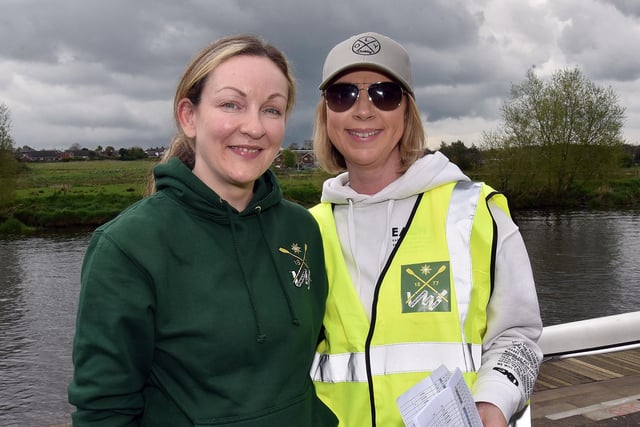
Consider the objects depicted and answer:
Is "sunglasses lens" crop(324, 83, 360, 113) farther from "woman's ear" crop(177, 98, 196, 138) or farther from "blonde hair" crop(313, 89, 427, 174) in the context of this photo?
"woman's ear" crop(177, 98, 196, 138)

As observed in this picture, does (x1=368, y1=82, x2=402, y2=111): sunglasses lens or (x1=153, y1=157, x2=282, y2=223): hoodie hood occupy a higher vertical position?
(x1=368, y1=82, x2=402, y2=111): sunglasses lens

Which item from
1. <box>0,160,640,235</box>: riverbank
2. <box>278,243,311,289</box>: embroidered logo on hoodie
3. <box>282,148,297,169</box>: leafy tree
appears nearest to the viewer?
<box>278,243,311,289</box>: embroidered logo on hoodie

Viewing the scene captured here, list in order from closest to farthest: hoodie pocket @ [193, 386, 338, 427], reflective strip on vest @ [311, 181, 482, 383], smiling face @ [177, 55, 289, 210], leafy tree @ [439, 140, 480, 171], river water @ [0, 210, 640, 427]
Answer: hoodie pocket @ [193, 386, 338, 427] → smiling face @ [177, 55, 289, 210] → reflective strip on vest @ [311, 181, 482, 383] → river water @ [0, 210, 640, 427] → leafy tree @ [439, 140, 480, 171]

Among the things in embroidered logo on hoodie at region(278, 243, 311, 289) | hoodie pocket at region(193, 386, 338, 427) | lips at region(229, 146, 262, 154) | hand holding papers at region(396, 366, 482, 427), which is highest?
lips at region(229, 146, 262, 154)

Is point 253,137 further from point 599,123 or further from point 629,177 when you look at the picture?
point 629,177

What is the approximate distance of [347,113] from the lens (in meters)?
2.41

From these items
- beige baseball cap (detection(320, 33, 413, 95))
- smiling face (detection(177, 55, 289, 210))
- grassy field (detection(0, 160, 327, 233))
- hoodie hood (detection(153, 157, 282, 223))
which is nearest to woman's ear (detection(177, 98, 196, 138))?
smiling face (detection(177, 55, 289, 210))

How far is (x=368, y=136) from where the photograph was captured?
2396mm

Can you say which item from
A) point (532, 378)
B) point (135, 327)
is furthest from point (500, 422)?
point (135, 327)

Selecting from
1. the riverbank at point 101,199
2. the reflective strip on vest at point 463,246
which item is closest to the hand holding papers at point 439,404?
the reflective strip on vest at point 463,246

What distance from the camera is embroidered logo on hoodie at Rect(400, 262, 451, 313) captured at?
2.10 meters

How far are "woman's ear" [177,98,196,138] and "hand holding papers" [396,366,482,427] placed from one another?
1.04 meters

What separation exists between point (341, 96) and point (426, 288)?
0.85m

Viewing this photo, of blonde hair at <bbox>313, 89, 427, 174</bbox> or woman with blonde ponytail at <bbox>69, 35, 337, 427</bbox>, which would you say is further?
blonde hair at <bbox>313, 89, 427, 174</bbox>
